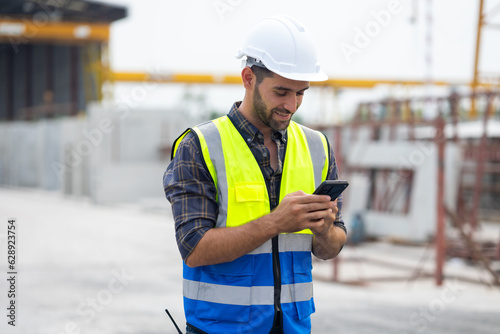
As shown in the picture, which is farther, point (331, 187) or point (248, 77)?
point (248, 77)

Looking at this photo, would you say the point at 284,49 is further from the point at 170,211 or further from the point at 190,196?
the point at 170,211

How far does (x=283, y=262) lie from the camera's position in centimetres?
219

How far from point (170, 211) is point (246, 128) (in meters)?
20.0

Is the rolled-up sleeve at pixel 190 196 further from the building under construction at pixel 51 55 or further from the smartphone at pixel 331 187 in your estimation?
the building under construction at pixel 51 55

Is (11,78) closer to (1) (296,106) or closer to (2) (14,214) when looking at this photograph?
(2) (14,214)

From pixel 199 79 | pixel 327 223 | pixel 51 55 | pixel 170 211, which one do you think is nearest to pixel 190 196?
pixel 327 223

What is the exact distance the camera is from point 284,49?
7.35 feet

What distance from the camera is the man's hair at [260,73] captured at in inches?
87.0

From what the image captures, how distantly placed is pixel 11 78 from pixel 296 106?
5026 centimetres

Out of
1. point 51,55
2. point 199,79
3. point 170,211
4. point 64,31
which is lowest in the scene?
point 170,211

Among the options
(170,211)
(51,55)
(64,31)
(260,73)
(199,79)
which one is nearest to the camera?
(260,73)

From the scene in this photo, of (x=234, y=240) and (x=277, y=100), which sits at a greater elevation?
(x=277, y=100)

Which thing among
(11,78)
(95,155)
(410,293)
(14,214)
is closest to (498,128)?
(410,293)

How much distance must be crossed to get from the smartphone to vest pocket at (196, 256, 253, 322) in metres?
0.31
